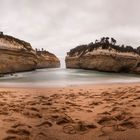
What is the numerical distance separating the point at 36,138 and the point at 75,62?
4741 cm

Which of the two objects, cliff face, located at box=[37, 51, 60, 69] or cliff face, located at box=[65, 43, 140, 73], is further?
cliff face, located at box=[37, 51, 60, 69]

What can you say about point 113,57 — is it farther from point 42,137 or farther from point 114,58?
point 42,137

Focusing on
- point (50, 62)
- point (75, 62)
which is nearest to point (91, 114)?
point (75, 62)

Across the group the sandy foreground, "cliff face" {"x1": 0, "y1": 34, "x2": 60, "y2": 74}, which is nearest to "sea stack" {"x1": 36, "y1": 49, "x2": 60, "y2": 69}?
"cliff face" {"x1": 0, "y1": 34, "x2": 60, "y2": 74}

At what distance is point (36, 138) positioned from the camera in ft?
12.6

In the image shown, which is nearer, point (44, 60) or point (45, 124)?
point (45, 124)

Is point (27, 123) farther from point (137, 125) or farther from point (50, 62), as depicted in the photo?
point (50, 62)

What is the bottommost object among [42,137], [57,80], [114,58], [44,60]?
[42,137]

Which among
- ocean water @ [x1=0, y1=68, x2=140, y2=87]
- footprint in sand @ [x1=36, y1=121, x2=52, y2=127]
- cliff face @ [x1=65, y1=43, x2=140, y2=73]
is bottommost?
footprint in sand @ [x1=36, y1=121, x2=52, y2=127]

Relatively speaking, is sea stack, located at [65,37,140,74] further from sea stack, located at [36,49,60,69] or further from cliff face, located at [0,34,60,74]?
sea stack, located at [36,49,60,69]

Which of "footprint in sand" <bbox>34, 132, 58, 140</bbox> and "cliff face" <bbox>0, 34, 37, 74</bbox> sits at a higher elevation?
"cliff face" <bbox>0, 34, 37, 74</bbox>

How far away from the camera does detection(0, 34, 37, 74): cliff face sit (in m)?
28.1

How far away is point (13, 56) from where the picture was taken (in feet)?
102

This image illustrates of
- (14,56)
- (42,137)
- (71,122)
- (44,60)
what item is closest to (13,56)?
(14,56)
